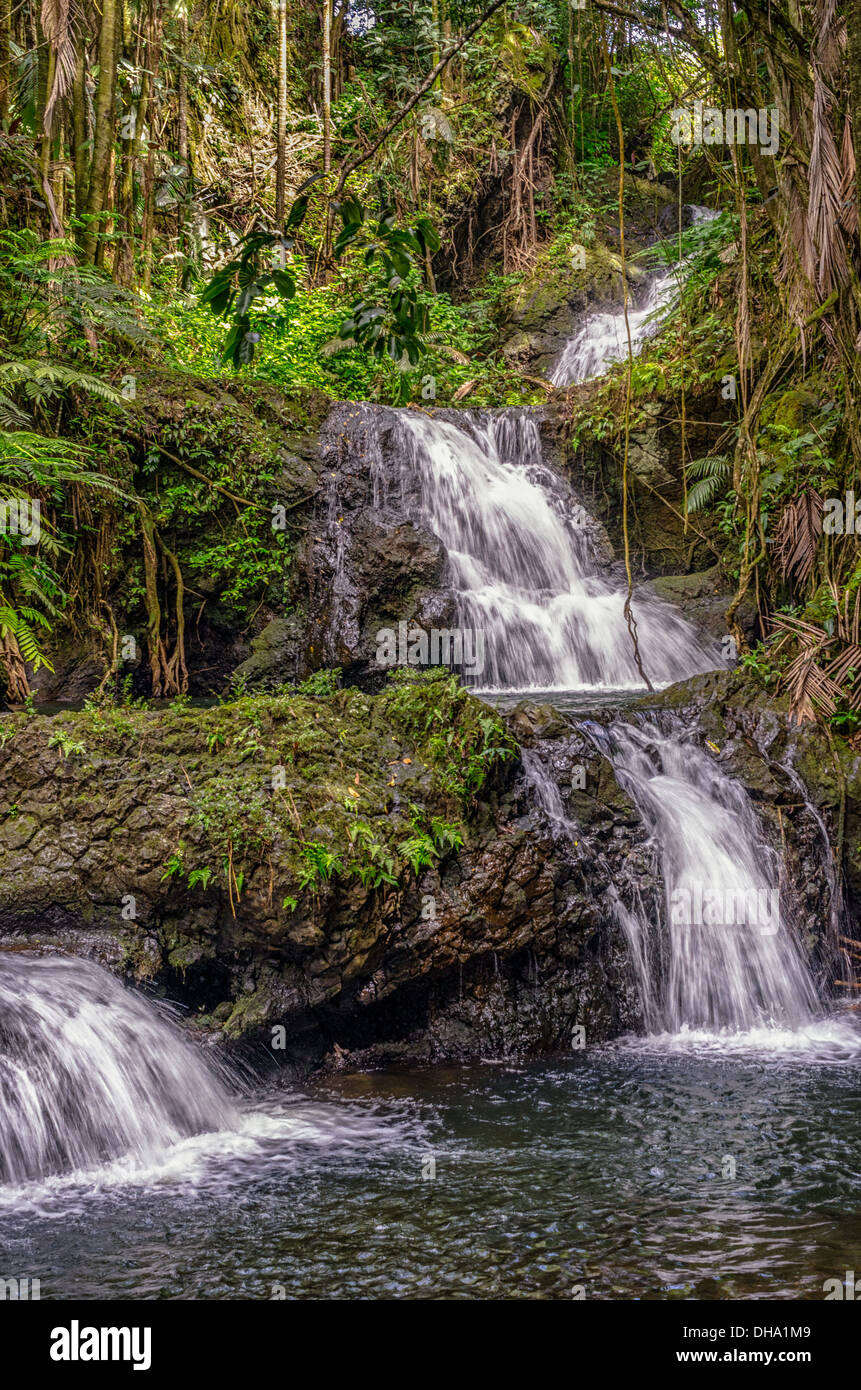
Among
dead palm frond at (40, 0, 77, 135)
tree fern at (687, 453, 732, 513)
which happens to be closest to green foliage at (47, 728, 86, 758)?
dead palm frond at (40, 0, 77, 135)

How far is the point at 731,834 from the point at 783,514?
3105 millimetres

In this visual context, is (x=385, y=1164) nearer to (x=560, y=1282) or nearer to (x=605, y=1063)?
(x=560, y=1282)

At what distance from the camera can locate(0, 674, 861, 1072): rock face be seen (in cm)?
538

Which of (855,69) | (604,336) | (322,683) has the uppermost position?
(604,336)

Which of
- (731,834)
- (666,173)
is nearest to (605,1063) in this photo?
(731,834)

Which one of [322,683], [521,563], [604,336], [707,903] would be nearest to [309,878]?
[707,903]

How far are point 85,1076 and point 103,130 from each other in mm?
8009

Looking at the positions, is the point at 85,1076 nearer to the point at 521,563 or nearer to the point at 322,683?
the point at 322,683

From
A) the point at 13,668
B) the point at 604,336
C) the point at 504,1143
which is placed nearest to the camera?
the point at 504,1143

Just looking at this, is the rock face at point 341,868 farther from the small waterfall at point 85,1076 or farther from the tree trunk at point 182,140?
the tree trunk at point 182,140

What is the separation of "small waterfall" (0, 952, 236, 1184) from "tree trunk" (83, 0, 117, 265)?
6536 mm

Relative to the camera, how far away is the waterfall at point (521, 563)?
9562 millimetres

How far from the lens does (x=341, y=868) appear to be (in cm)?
544

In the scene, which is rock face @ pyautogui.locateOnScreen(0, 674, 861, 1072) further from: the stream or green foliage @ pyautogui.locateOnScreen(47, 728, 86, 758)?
the stream
